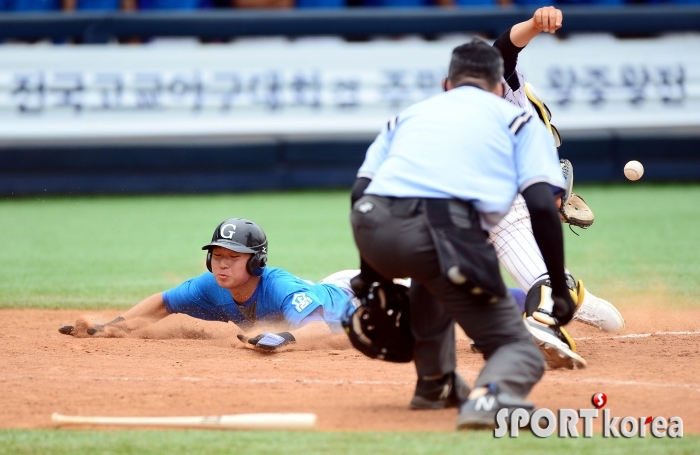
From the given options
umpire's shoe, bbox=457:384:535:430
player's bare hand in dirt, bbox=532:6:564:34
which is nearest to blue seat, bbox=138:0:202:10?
player's bare hand in dirt, bbox=532:6:564:34

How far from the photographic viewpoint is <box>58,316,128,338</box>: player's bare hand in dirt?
624 cm

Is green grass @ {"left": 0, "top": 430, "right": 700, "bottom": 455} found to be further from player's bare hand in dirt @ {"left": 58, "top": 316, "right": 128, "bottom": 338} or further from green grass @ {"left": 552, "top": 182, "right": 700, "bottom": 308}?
green grass @ {"left": 552, "top": 182, "right": 700, "bottom": 308}

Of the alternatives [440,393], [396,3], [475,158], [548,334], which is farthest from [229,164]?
[475,158]

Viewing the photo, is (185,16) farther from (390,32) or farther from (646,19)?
(646,19)

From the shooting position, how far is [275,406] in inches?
169

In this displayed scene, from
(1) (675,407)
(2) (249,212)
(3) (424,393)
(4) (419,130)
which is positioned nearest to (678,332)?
(1) (675,407)

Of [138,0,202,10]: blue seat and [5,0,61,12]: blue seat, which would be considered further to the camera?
[138,0,202,10]: blue seat

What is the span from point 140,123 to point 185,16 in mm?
1679

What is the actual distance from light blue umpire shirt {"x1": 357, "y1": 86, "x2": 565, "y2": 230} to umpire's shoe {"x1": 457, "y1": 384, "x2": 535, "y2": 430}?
0.70 metres

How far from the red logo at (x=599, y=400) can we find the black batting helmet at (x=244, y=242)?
2331 mm

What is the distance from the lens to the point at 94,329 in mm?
6242

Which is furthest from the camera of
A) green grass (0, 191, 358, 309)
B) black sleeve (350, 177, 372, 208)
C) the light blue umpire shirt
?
green grass (0, 191, 358, 309)

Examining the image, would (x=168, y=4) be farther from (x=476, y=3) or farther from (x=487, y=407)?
(x=487, y=407)

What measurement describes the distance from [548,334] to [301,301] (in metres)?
1.57
